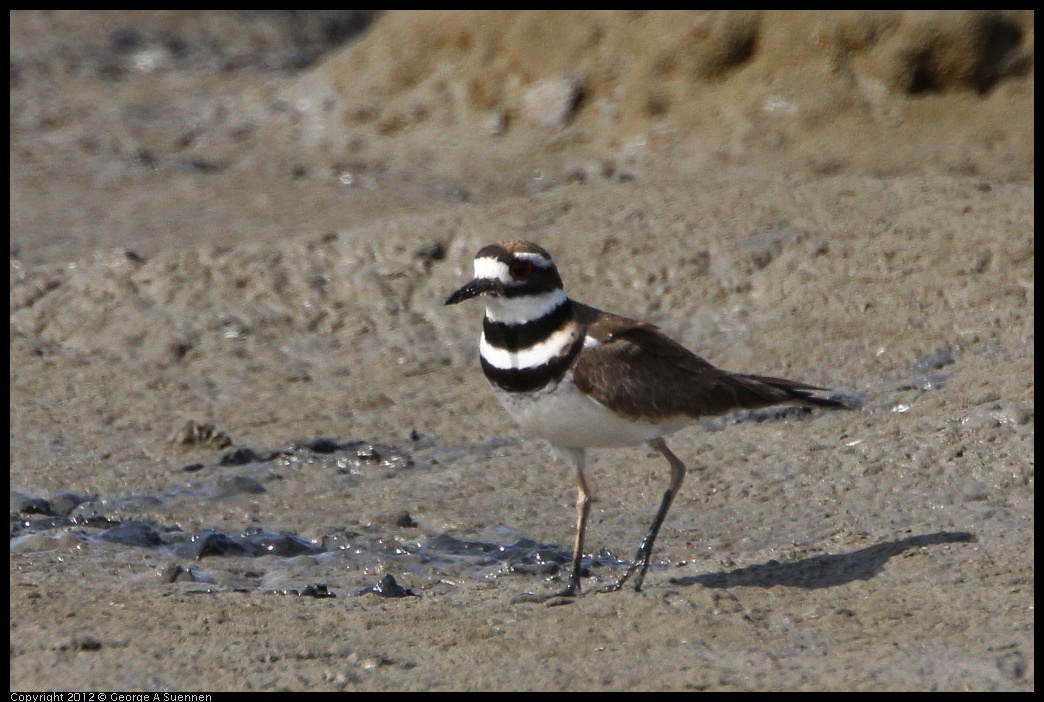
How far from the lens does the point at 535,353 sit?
497 centimetres

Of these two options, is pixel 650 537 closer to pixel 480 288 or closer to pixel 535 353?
pixel 535 353

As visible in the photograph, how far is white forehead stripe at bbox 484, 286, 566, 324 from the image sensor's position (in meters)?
5.04

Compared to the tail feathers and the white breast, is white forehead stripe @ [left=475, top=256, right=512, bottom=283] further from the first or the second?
the tail feathers

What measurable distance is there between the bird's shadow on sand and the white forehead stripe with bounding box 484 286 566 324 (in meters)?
1.09

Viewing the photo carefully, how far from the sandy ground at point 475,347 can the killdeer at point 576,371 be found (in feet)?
1.84

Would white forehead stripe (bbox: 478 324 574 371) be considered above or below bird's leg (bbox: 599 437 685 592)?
above

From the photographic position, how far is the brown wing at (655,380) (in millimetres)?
4938

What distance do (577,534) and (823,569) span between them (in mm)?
889

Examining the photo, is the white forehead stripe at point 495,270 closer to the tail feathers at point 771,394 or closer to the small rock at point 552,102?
the tail feathers at point 771,394

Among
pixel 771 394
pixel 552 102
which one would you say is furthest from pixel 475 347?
pixel 552 102

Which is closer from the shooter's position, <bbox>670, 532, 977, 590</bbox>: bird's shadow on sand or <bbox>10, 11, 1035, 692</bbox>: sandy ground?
<bbox>10, 11, 1035, 692</bbox>: sandy ground

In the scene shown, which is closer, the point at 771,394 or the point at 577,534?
the point at 577,534

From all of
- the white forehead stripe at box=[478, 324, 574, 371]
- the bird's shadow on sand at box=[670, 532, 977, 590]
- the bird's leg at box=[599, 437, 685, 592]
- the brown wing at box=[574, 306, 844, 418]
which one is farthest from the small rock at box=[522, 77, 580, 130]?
the bird's shadow on sand at box=[670, 532, 977, 590]

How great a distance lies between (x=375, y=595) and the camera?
5004 mm
